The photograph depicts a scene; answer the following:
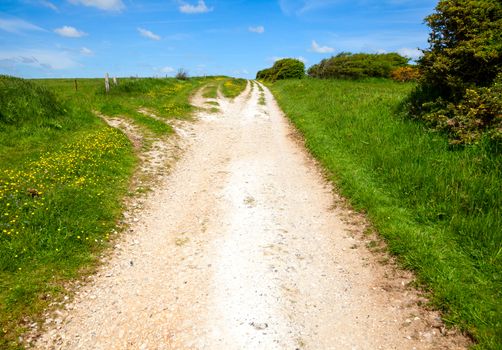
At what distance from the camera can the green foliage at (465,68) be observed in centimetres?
878

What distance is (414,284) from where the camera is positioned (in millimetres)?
5430

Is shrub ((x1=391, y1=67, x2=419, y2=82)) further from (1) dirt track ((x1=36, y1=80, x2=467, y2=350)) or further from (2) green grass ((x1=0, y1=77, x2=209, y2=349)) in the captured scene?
(1) dirt track ((x1=36, y1=80, x2=467, y2=350))

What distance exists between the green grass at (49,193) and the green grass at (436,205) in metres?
6.20

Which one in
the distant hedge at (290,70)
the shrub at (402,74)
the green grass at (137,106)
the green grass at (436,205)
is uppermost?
the distant hedge at (290,70)

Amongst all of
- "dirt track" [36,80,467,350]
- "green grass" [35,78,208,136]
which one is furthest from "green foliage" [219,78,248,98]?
"dirt track" [36,80,467,350]

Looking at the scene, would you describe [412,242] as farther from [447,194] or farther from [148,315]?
[148,315]

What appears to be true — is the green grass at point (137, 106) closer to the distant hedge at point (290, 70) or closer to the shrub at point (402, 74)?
the shrub at point (402, 74)

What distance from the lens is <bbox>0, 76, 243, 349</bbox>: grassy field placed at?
5380 mm

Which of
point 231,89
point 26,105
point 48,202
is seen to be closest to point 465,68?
point 48,202

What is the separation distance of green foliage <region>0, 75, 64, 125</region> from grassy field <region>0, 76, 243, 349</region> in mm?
34

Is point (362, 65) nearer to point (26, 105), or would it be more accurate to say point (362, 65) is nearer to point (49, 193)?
point (26, 105)

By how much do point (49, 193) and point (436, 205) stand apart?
358 inches

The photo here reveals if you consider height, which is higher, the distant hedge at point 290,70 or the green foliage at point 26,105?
the distant hedge at point 290,70

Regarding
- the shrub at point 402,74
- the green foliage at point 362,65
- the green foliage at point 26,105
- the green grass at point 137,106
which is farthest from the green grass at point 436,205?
the green foliage at point 362,65
